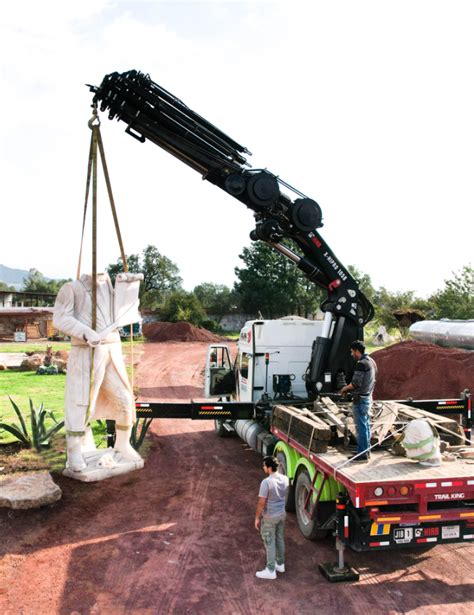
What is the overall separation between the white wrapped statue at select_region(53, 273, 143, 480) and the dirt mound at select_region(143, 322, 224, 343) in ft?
113

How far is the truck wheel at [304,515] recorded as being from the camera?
7.32 metres

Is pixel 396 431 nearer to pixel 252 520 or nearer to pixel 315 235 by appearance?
pixel 252 520

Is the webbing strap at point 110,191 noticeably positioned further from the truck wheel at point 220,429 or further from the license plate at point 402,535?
the license plate at point 402,535

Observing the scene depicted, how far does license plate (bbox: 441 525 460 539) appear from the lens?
20.8ft

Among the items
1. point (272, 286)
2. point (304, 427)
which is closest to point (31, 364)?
point (304, 427)

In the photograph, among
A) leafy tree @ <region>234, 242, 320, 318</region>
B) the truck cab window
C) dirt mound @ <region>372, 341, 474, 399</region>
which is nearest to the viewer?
the truck cab window

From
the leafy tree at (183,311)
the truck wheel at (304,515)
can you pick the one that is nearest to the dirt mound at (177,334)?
the leafy tree at (183,311)

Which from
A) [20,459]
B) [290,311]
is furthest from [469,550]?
[290,311]

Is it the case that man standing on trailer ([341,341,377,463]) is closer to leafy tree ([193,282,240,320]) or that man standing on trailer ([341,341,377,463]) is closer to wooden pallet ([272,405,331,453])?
wooden pallet ([272,405,331,453])

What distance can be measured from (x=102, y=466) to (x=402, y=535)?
5407 millimetres

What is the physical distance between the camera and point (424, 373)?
745 inches

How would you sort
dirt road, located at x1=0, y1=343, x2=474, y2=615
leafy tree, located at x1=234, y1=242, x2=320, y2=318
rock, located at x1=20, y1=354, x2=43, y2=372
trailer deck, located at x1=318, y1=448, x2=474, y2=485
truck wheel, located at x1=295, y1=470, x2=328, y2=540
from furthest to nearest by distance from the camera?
leafy tree, located at x1=234, y1=242, x2=320, y2=318, rock, located at x1=20, y1=354, x2=43, y2=372, truck wheel, located at x1=295, y1=470, x2=328, y2=540, trailer deck, located at x1=318, y1=448, x2=474, y2=485, dirt road, located at x1=0, y1=343, x2=474, y2=615

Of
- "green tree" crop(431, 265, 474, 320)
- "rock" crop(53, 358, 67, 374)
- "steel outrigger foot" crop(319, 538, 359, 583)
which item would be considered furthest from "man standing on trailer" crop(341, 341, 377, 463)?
"green tree" crop(431, 265, 474, 320)

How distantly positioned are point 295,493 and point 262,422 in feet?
10.2
